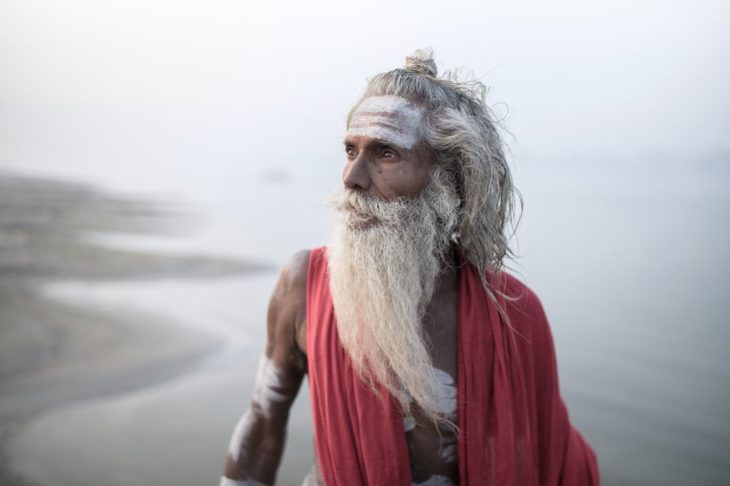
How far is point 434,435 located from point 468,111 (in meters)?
1.03

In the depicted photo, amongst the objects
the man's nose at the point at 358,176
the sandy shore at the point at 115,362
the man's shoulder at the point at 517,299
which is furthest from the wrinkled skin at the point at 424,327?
the sandy shore at the point at 115,362

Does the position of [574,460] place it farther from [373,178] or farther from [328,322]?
[373,178]

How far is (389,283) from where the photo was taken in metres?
1.85

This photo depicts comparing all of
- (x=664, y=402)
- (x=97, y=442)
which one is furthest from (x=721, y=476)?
(x=97, y=442)

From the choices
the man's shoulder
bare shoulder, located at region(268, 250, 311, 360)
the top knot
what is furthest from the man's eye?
the man's shoulder

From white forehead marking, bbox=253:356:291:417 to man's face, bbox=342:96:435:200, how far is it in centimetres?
65

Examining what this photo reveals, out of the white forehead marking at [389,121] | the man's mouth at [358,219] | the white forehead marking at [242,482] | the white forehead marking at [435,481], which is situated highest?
the white forehead marking at [389,121]

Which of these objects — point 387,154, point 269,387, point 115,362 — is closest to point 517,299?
point 387,154

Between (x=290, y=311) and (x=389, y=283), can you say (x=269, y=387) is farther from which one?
(x=389, y=283)

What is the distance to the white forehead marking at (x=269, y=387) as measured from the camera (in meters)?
1.99

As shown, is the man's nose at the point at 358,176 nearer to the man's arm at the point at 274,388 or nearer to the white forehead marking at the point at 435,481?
the man's arm at the point at 274,388

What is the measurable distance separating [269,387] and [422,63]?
1.16 m

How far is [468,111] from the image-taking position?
6.59ft

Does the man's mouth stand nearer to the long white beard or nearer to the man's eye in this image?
the long white beard
